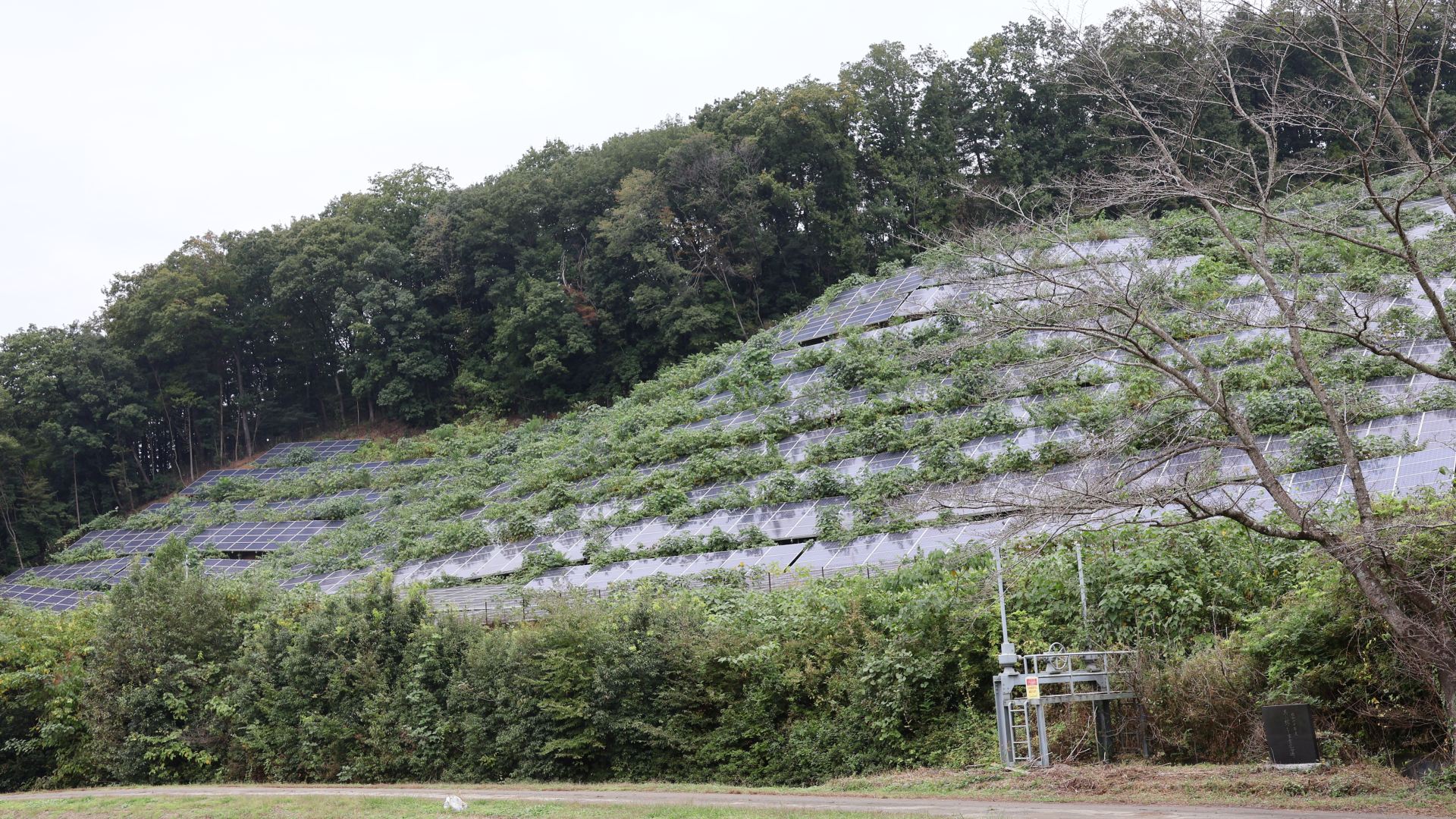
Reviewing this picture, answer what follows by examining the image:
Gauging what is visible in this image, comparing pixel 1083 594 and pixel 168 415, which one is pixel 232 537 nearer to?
pixel 168 415

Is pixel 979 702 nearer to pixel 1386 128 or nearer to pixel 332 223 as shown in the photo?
pixel 1386 128

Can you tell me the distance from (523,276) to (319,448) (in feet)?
47.2

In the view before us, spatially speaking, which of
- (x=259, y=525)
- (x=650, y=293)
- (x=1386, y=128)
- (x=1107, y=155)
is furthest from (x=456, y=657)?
(x=1107, y=155)

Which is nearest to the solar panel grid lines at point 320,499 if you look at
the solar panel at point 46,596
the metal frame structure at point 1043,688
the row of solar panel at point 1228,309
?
the solar panel at point 46,596

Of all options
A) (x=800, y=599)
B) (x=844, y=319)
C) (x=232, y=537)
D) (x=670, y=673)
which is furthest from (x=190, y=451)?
(x=800, y=599)

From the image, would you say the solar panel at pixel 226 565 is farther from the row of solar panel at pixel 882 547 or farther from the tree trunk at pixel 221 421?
the tree trunk at pixel 221 421

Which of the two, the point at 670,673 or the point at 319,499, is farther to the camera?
the point at 319,499

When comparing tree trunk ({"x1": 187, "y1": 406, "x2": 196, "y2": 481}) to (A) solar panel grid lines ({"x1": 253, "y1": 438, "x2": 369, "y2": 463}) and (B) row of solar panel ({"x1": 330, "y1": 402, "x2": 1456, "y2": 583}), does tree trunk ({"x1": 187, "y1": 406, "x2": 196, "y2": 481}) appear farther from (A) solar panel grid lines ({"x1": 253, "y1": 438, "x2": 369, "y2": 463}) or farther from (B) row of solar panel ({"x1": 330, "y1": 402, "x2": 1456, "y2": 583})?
(B) row of solar panel ({"x1": 330, "y1": 402, "x2": 1456, "y2": 583})

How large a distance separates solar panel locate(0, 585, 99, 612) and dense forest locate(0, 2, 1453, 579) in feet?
47.5

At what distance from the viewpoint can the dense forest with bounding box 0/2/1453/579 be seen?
169 feet

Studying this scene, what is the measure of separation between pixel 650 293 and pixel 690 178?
6025 millimetres

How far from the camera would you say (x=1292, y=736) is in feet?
41.9

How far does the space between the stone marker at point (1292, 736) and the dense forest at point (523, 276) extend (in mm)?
36019

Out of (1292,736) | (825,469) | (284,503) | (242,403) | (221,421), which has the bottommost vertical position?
(1292,736)
